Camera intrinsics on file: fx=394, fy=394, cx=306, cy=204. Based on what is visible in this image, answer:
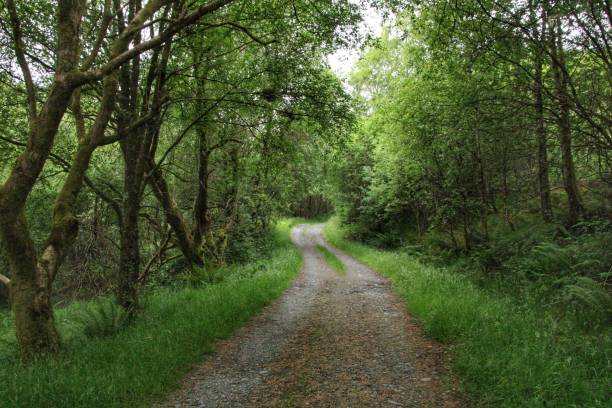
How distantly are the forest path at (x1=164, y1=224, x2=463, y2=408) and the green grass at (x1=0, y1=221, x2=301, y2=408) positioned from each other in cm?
34

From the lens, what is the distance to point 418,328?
313 inches

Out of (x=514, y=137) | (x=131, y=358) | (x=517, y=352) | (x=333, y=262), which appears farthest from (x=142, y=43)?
(x=333, y=262)

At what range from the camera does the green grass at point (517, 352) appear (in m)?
4.45

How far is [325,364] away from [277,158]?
6.70 metres

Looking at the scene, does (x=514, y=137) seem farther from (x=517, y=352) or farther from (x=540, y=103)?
(x=517, y=352)

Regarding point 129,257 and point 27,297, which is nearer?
point 27,297

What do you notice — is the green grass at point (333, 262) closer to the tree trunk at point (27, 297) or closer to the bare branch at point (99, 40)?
the tree trunk at point (27, 297)

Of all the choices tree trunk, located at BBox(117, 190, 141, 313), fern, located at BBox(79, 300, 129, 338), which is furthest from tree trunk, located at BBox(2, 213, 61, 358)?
tree trunk, located at BBox(117, 190, 141, 313)

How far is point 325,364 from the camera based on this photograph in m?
6.23

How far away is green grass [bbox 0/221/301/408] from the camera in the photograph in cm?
478

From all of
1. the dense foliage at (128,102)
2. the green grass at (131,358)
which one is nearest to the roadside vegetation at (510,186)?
the dense foliage at (128,102)

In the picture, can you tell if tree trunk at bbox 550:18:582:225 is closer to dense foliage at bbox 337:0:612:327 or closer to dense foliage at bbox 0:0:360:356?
dense foliage at bbox 337:0:612:327

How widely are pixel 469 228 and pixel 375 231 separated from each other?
1101 cm

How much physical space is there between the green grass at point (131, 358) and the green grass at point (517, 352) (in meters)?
4.11
